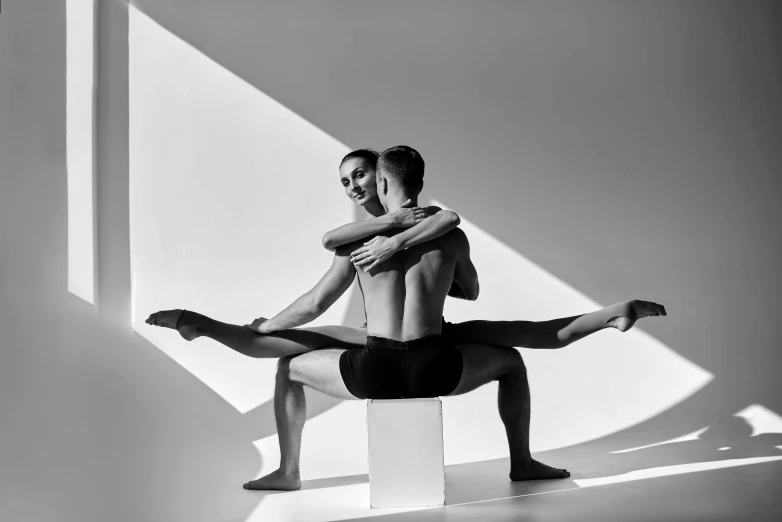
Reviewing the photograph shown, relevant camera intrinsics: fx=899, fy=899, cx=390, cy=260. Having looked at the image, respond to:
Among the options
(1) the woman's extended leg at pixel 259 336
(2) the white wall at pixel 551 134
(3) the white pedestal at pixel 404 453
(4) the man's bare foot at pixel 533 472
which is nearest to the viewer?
(3) the white pedestal at pixel 404 453

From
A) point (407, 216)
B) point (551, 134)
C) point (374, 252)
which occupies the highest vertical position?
point (551, 134)

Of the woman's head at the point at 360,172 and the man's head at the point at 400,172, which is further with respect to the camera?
the woman's head at the point at 360,172

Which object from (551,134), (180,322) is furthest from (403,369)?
(551,134)

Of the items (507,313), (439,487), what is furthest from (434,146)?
(439,487)

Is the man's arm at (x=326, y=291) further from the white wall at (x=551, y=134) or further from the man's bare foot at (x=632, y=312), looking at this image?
the white wall at (x=551, y=134)

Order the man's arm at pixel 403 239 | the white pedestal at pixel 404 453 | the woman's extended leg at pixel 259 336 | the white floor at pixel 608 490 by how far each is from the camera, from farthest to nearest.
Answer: the woman's extended leg at pixel 259 336, the man's arm at pixel 403 239, the white pedestal at pixel 404 453, the white floor at pixel 608 490

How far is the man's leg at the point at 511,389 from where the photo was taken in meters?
3.40

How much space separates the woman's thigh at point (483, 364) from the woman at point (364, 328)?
58mm

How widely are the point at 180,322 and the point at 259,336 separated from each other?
0.32 meters

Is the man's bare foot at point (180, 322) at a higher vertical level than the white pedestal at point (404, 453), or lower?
higher

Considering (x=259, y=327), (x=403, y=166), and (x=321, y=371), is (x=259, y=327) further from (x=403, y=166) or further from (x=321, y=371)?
(x=403, y=166)

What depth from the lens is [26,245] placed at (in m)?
4.74

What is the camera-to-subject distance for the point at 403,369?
3.24 meters

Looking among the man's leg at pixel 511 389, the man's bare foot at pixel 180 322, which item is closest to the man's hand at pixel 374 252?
the man's leg at pixel 511 389
